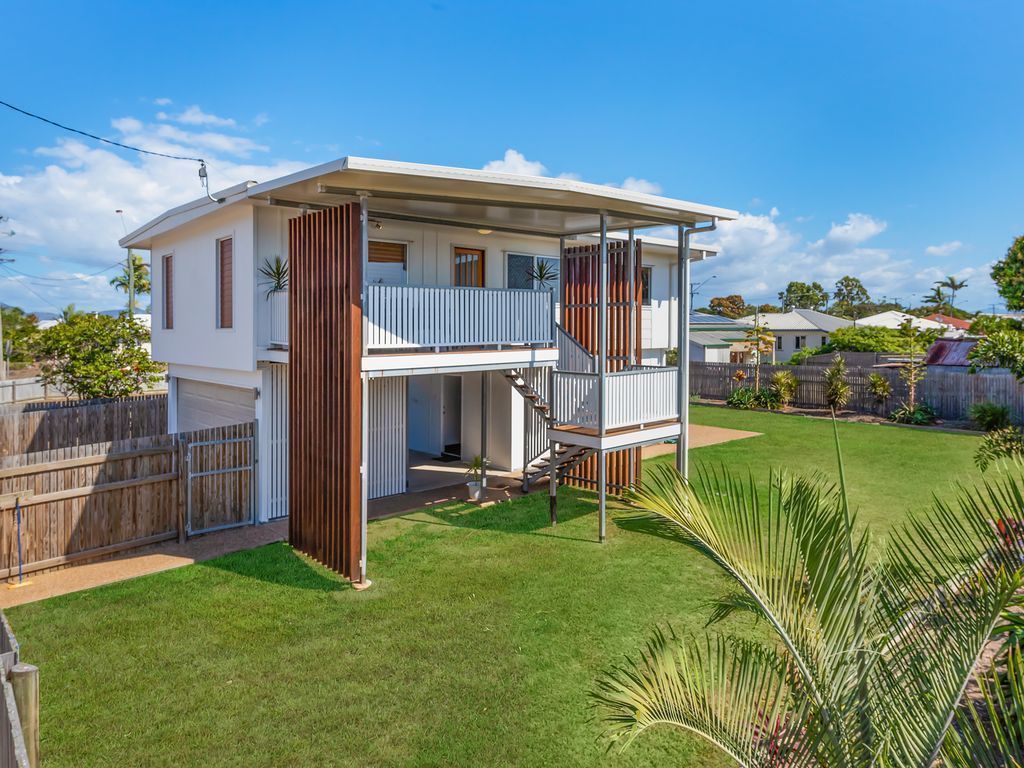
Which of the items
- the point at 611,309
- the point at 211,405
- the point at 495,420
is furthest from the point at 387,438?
the point at 611,309

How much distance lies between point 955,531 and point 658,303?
15.1m

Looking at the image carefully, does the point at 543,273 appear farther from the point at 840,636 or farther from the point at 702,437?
the point at 840,636

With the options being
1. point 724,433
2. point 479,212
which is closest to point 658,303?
point 724,433

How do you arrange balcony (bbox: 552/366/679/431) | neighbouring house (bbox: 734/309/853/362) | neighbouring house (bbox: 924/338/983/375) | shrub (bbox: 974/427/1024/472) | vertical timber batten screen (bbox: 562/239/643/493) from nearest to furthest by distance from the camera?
shrub (bbox: 974/427/1024/472)
balcony (bbox: 552/366/679/431)
vertical timber batten screen (bbox: 562/239/643/493)
neighbouring house (bbox: 924/338/983/375)
neighbouring house (bbox: 734/309/853/362)

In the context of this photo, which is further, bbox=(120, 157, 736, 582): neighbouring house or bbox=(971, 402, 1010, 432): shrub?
bbox=(971, 402, 1010, 432): shrub

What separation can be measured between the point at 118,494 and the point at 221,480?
5.16ft

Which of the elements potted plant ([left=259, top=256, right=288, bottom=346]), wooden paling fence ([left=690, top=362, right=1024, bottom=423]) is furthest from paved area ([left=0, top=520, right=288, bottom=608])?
wooden paling fence ([left=690, top=362, right=1024, bottom=423])

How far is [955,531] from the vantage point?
3506 mm

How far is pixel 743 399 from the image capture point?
27062 millimetres

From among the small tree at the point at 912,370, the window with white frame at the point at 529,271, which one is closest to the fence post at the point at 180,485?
the window with white frame at the point at 529,271

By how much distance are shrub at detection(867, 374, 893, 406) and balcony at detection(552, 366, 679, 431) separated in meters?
15.7

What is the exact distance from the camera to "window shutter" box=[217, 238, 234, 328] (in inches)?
485

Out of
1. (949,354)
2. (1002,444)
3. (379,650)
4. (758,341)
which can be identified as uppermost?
(758,341)

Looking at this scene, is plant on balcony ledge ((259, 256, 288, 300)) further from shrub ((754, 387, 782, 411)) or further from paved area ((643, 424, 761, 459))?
shrub ((754, 387, 782, 411))
